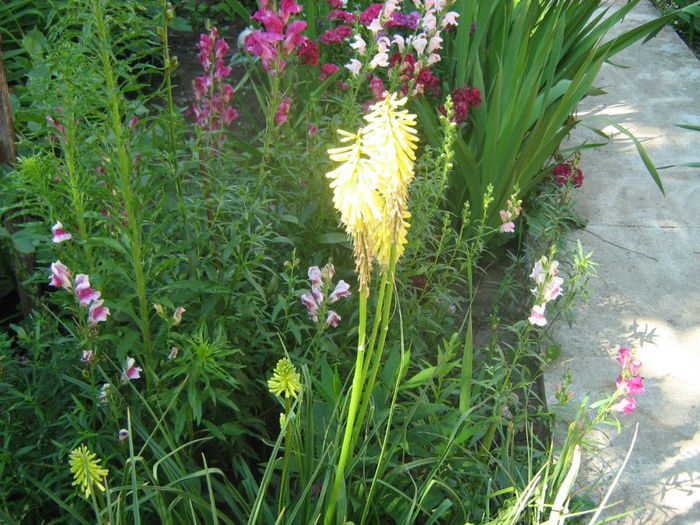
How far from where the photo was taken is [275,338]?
83.6 inches

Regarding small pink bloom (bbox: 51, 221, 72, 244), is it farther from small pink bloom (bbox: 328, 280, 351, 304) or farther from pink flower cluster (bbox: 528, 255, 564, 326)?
pink flower cluster (bbox: 528, 255, 564, 326)

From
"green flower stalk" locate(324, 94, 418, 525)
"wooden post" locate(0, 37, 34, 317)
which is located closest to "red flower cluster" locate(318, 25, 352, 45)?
"wooden post" locate(0, 37, 34, 317)

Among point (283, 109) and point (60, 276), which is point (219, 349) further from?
point (283, 109)

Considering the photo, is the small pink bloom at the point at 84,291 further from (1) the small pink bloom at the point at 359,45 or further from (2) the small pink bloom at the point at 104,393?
(1) the small pink bloom at the point at 359,45

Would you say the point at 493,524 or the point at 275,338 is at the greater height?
the point at 493,524

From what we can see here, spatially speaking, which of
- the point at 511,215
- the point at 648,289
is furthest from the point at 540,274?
the point at 648,289

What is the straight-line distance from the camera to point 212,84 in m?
2.54

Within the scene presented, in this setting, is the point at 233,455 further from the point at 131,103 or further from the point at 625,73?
the point at 625,73

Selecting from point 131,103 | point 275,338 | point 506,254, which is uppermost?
point 131,103

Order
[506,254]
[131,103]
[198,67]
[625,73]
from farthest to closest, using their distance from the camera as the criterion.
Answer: [198,67], [625,73], [506,254], [131,103]

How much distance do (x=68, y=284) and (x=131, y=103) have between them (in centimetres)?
50

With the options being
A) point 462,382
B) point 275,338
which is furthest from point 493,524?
point 275,338

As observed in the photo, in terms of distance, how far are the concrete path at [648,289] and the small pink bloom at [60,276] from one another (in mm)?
1596

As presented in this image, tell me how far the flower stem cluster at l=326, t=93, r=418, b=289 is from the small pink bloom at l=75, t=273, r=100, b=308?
2.76 feet
